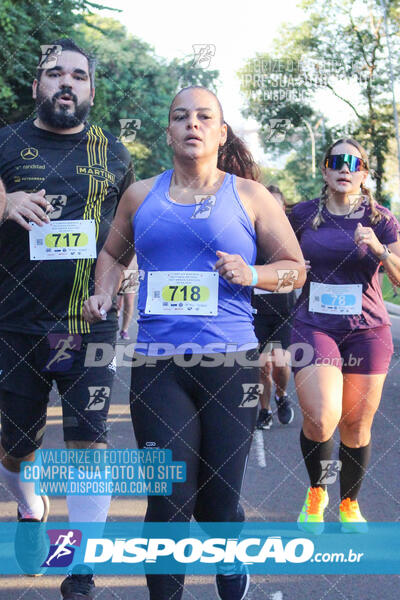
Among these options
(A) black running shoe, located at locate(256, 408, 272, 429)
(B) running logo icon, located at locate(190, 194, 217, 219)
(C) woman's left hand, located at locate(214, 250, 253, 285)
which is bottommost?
(A) black running shoe, located at locate(256, 408, 272, 429)

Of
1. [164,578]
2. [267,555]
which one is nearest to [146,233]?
[164,578]

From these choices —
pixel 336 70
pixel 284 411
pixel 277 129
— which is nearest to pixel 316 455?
pixel 284 411

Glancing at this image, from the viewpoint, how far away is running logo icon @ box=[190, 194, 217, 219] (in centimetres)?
296

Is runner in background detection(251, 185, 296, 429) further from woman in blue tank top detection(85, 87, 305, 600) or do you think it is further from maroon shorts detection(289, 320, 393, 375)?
woman in blue tank top detection(85, 87, 305, 600)

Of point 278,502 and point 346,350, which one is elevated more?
point 346,350

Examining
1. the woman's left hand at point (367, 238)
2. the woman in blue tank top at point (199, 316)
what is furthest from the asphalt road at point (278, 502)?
the woman's left hand at point (367, 238)

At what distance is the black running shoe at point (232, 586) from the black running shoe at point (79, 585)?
0.52 m

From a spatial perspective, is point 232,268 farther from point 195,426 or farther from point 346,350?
point 346,350

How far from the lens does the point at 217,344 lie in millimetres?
2922

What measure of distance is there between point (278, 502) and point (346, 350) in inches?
43.3

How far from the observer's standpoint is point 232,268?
2818mm

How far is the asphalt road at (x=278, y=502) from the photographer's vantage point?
11.7ft

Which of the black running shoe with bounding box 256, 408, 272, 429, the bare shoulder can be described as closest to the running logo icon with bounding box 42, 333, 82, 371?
the bare shoulder

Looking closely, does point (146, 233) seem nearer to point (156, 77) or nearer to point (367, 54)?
point (367, 54)
